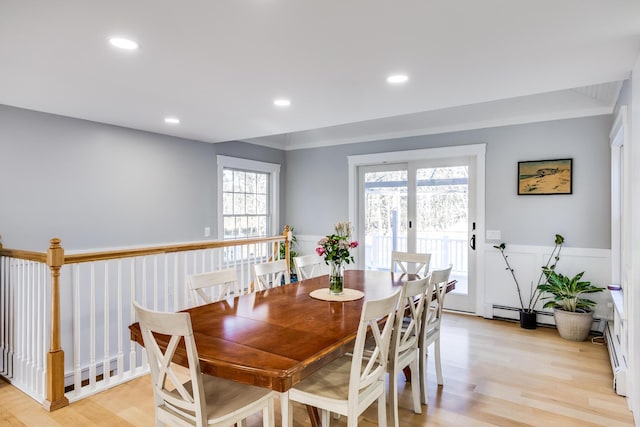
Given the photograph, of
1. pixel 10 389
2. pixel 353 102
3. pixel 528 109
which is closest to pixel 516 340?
pixel 528 109

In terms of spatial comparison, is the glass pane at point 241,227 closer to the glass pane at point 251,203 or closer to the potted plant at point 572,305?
the glass pane at point 251,203

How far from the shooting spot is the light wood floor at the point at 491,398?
2.48m

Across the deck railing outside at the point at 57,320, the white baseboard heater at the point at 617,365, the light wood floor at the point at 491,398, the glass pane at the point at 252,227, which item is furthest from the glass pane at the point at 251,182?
the white baseboard heater at the point at 617,365

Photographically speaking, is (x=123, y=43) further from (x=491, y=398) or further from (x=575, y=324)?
(x=575, y=324)

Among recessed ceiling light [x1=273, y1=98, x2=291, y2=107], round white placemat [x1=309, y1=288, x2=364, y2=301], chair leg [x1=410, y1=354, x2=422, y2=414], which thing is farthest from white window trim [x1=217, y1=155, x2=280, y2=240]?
chair leg [x1=410, y1=354, x2=422, y2=414]

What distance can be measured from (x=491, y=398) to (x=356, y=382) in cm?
164

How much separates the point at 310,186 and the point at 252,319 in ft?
14.3

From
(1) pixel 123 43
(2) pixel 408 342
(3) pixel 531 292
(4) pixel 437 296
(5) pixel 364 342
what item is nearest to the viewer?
(5) pixel 364 342

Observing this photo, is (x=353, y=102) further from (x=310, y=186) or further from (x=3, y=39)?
(x=310, y=186)

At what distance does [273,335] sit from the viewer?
186 centimetres

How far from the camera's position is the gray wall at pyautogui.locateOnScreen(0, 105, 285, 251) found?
3.51 meters

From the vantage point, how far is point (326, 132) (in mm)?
5953

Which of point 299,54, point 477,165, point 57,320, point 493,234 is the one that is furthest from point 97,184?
point 493,234

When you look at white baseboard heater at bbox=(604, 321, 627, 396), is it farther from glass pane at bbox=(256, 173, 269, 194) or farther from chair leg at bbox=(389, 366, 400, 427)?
glass pane at bbox=(256, 173, 269, 194)
